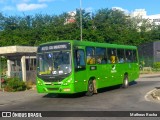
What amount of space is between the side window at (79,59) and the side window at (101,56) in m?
1.92

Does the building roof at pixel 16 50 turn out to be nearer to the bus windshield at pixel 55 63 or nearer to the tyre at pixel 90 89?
the bus windshield at pixel 55 63

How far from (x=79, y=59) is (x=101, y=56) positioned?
3.00 metres

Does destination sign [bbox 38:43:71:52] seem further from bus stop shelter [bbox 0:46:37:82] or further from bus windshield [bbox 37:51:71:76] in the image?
bus stop shelter [bbox 0:46:37:82]

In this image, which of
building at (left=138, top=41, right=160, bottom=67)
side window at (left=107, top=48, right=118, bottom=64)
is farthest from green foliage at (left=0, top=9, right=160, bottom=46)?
side window at (left=107, top=48, right=118, bottom=64)

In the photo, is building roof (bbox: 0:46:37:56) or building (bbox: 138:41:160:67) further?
building (bbox: 138:41:160:67)

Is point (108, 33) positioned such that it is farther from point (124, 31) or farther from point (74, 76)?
point (74, 76)

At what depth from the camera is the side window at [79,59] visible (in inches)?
739

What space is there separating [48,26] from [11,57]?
4874 centimetres

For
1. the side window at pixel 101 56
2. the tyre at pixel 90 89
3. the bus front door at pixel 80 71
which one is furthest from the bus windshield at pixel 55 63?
the side window at pixel 101 56

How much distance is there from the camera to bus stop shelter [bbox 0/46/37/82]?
28219 mm

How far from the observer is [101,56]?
21.7 meters

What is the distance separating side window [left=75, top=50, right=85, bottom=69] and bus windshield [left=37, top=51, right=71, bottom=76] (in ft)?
1.44

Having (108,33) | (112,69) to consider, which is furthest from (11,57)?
(108,33)

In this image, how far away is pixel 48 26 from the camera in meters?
79.4
